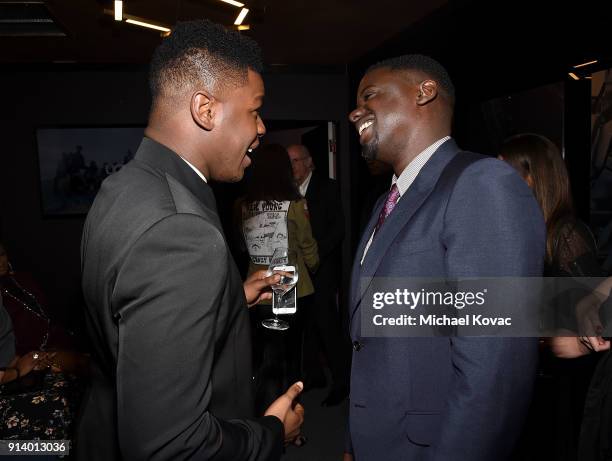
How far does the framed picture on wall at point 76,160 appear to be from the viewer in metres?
5.71

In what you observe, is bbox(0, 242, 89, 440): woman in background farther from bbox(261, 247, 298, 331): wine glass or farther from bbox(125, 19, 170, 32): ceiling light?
bbox(125, 19, 170, 32): ceiling light

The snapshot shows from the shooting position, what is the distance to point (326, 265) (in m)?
4.41

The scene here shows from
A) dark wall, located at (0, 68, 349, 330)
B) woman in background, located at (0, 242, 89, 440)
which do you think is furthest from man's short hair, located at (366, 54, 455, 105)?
dark wall, located at (0, 68, 349, 330)

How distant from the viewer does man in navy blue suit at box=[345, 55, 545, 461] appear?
1.27 meters

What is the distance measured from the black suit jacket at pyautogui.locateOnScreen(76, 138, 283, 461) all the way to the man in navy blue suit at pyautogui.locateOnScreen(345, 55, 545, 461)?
1.66 feet

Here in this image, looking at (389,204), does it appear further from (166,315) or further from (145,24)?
(145,24)

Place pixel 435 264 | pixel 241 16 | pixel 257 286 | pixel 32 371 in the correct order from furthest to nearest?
pixel 241 16
pixel 32 371
pixel 257 286
pixel 435 264

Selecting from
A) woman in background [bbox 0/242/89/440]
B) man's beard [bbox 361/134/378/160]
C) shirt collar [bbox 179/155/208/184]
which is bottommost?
woman in background [bbox 0/242/89/440]

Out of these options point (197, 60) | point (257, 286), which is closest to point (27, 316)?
point (257, 286)

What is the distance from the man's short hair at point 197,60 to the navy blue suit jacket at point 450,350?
64 centimetres

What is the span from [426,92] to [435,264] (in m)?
0.60

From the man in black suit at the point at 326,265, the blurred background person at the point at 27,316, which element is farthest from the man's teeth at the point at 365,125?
the man in black suit at the point at 326,265

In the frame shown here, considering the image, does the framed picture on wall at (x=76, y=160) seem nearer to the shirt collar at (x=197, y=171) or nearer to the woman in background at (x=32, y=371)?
the woman in background at (x=32, y=371)

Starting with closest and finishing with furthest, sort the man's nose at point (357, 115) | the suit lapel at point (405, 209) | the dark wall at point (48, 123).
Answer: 1. the suit lapel at point (405, 209)
2. the man's nose at point (357, 115)
3. the dark wall at point (48, 123)
